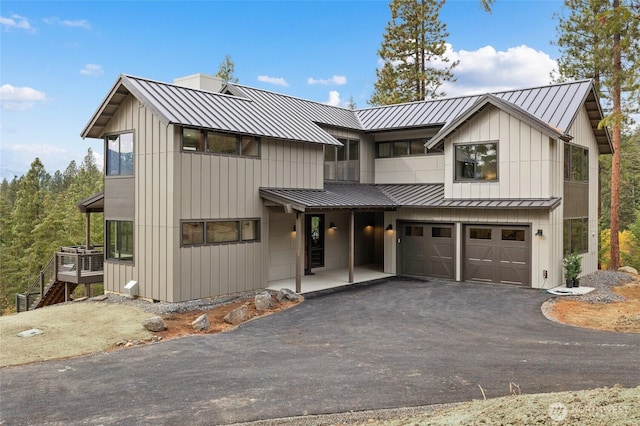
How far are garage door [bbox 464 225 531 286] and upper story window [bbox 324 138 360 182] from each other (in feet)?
16.7

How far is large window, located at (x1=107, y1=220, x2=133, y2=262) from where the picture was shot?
13827 millimetres

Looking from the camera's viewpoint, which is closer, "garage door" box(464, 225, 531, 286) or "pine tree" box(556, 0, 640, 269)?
"garage door" box(464, 225, 531, 286)

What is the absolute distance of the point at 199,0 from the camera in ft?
93.9

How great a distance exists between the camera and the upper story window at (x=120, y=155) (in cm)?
1389

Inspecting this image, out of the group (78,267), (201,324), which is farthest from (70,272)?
(201,324)

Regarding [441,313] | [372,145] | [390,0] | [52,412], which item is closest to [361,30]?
[390,0]

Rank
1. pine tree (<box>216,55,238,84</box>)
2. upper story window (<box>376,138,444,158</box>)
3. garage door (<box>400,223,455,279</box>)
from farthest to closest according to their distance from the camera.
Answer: pine tree (<box>216,55,238,84</box>) < upper story window (<box>376,138,444,158</box>) < garage door (<box>400,223,455,279</box>)

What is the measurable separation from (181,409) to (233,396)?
72cm

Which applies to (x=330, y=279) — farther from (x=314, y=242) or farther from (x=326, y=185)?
(x=326, y=185)

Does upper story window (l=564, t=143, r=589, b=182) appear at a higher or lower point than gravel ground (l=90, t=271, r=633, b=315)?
higher

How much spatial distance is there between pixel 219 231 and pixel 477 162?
8.78 meters

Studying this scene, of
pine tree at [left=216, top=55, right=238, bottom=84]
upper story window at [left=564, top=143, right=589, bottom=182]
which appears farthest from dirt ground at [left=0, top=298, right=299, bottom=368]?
pine tree at [left=216, top=55, right=238, bottom=84]

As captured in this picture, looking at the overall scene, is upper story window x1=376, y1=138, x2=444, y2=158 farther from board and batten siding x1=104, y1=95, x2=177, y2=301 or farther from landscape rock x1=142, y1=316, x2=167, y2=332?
landscape rock x1=142, y1=316, x2=167, y2=332

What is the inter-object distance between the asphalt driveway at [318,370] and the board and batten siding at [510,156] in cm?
484
